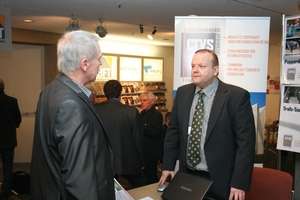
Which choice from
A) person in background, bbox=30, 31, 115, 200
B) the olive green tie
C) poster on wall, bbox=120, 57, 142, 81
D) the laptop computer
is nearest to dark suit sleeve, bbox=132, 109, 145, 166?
the olive green tie

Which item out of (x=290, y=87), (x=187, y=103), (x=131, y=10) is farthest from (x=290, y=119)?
(x=131, y=10)

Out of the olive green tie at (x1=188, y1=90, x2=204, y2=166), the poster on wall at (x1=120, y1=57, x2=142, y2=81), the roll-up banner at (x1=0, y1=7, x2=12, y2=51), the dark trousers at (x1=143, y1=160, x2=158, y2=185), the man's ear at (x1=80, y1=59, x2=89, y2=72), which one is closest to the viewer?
the man's ear at (x1=80, y1=59, x2=89, y2=72)

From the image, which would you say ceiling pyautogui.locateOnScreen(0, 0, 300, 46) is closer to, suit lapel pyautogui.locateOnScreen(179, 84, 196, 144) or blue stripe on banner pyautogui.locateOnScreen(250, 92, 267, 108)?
blue stripe on banner pyautogui.locateOnScreen(250, 92, 267, 108)

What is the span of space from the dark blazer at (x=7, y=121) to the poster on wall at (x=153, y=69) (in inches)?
203

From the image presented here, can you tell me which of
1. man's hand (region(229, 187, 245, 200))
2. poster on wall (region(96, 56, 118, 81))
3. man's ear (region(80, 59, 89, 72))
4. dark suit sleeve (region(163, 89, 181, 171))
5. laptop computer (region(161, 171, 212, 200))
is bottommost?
man's hand (region(229, 187, 245, 200))

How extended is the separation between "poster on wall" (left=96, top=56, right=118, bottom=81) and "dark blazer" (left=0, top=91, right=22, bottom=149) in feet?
10.9

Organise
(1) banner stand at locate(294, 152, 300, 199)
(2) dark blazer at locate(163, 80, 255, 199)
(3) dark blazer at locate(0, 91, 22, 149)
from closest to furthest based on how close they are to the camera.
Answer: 1. (2) dark blazer at locate(163, 80, 255, 199)
2. (1) banner stand at locate(294, 152, 300, 199)
3. (3) dark blazer at locate(0, 91, 22, 149)

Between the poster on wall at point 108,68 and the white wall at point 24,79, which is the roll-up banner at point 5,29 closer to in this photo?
the white wall at point 24,79

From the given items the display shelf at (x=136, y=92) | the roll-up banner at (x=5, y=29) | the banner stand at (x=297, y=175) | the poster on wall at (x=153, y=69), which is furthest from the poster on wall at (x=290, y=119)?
the poster on wall at (x=153, y=69)

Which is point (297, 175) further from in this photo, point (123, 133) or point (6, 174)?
point (6, 174)

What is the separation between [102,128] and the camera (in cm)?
153

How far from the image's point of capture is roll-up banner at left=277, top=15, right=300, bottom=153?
297cm

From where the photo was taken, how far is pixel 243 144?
88.0 inches

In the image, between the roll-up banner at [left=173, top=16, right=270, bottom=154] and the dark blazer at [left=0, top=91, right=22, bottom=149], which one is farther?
the dark blazer at [left=0, top=91, right=22, bottom=149]
